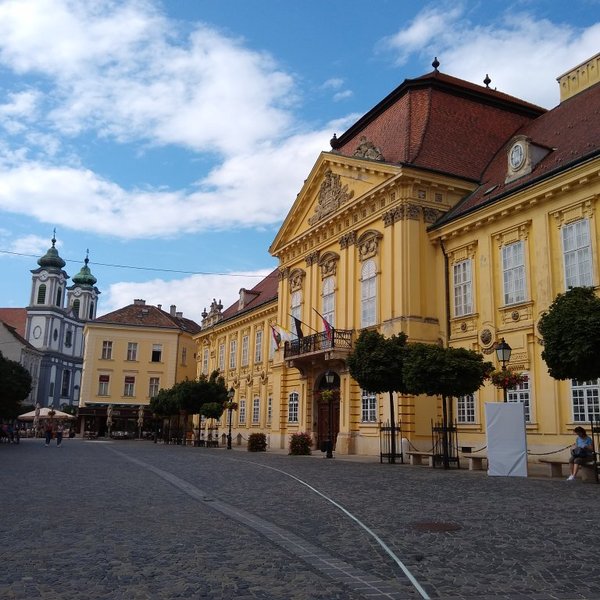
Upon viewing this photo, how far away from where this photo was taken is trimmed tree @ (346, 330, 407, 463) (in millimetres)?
22094

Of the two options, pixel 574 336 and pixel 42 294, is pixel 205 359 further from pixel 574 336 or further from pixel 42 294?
pixel 42 294

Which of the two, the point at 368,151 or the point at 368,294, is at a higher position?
the point at 368,151

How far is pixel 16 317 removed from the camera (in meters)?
106

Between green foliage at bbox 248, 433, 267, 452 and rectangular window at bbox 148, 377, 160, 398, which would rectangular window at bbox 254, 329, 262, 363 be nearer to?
green foliage at bbox 248, 433, 267, 452

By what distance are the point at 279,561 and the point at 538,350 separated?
17456 mm

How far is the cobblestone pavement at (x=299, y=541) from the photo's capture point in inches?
228

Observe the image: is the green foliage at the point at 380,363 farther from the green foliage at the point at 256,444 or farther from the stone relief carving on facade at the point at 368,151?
the green foliage at the point at 256,444

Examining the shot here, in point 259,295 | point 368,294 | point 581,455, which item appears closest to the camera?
point 581,455

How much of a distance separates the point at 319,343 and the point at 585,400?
1339cm

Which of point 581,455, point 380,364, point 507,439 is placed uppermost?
point 380,364

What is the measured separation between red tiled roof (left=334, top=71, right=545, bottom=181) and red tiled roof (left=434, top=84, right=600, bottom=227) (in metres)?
1.09

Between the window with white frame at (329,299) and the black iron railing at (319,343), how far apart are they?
145cm

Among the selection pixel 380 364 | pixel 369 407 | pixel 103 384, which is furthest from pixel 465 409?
pixel 103 384

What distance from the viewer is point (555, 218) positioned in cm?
2206
